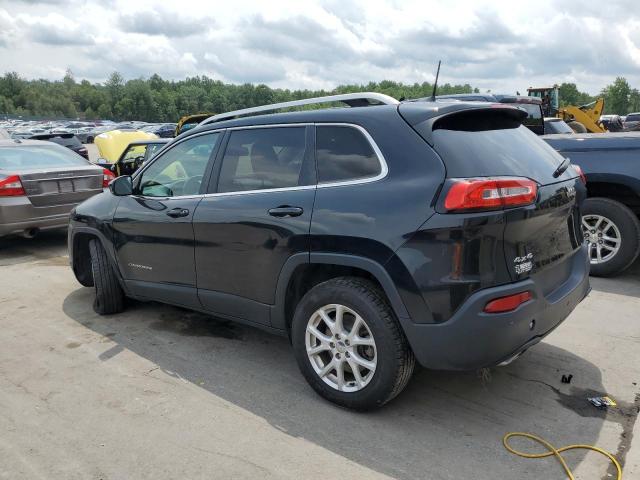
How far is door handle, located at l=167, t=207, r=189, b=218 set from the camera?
167 inches

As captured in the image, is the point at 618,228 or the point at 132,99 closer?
the point at 618,228

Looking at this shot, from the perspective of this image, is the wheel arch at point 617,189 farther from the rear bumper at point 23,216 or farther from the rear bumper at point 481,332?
the rear bumper at point 23,216

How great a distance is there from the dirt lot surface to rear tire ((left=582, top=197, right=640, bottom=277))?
1122 mm

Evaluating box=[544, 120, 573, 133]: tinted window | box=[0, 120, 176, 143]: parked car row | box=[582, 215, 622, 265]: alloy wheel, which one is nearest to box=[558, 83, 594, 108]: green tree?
box=[0, 120, 176, 143]: parked car row

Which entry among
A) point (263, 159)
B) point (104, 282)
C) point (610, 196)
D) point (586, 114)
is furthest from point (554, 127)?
point (104, 282)

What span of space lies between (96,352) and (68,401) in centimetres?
80

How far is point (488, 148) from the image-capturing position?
322cm

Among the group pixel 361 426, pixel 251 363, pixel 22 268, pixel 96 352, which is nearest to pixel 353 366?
pixel 361 426

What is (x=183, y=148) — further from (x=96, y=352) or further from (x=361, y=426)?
(x=361, y=426)

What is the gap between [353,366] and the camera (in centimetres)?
334

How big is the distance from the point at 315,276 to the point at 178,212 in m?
1.29

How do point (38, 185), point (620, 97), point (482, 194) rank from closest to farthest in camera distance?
point (482, 194) < point (38, 185) < point (620, 97)

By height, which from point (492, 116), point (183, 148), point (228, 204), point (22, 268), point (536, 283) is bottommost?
point (22, 268)

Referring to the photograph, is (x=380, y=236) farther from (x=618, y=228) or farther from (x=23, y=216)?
(x=23, y=216)
